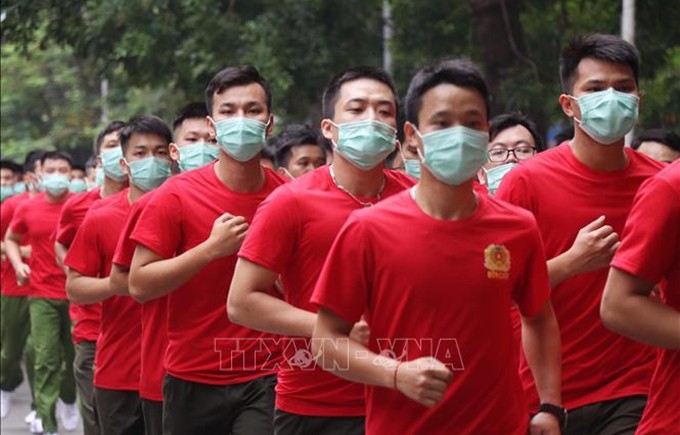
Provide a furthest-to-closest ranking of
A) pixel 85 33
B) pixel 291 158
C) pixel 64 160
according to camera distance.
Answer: pixel 85 33 → pixel 64 160 → pixel 291 158

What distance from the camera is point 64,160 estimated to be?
596 inches

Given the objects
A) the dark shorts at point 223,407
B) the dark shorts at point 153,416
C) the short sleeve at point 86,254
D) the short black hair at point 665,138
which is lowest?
the dark shorts at point 153,416

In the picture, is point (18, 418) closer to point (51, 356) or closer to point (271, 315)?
point (51, 356)

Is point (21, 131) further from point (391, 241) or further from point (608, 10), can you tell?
point (391, 241)

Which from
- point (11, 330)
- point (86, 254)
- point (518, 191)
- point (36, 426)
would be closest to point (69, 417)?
point (36, 426)

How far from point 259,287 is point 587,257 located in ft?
4.07

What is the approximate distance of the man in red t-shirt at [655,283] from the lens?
4840 mm

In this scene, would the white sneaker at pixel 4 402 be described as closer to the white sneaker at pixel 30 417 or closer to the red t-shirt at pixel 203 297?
the white sneaker at pixel 30 417

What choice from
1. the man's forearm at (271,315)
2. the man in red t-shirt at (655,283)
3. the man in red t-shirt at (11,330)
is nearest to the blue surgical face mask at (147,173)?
the man's forearm at (271,315)

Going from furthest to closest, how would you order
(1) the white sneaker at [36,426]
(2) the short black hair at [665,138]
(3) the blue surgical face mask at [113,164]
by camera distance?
(1) the white sneaker at [36,426] < (3) the blue surgical face mask at [113,164] < (2) the short black hair at [665,138]

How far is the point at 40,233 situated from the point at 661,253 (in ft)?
36.6

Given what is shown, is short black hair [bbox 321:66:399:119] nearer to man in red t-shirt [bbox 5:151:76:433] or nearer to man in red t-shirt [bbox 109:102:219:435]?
man in red t-shirt [bbox 109:102:219:435]

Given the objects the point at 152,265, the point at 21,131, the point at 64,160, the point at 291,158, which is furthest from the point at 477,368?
the point at 21,131

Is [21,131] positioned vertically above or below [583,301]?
below
